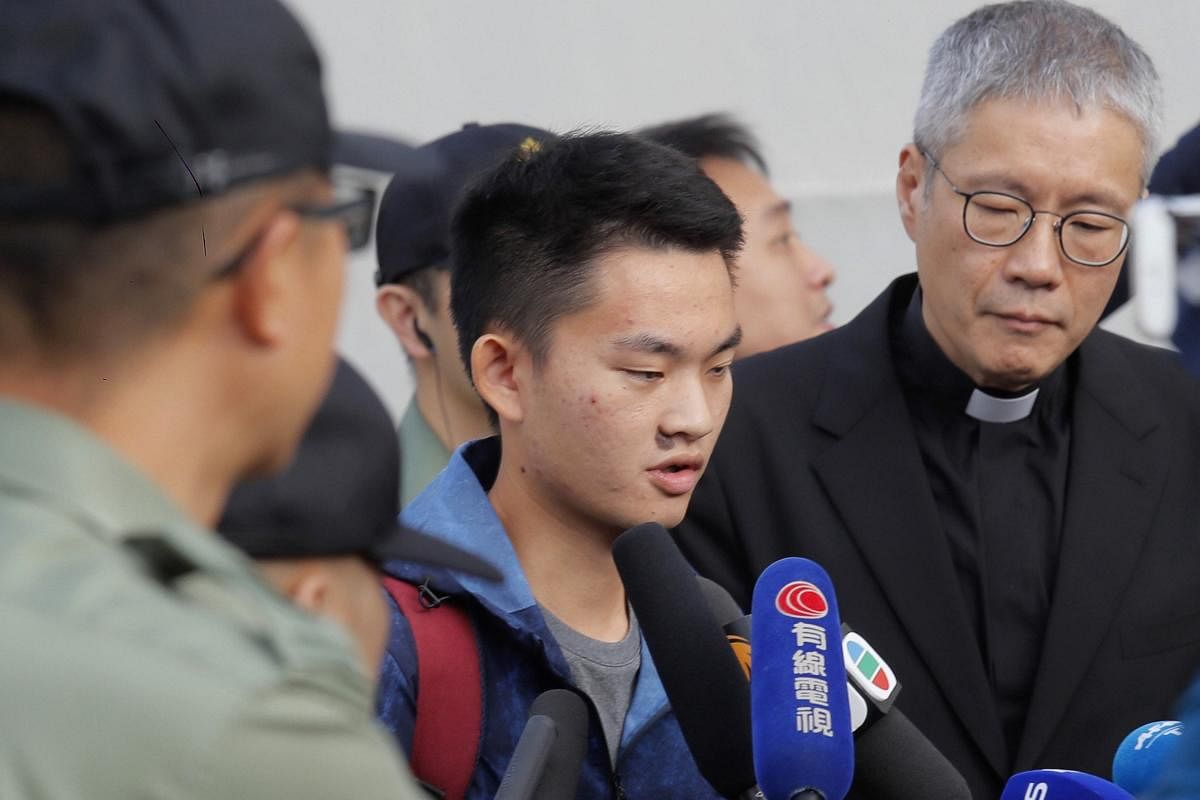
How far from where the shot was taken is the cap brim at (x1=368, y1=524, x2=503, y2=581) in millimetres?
1505

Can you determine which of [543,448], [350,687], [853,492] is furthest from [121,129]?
[853,492]

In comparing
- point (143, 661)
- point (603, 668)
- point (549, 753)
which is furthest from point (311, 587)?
point (603, 668)

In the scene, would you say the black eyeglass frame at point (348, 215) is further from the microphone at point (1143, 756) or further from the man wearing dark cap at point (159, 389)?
the microphone at point (1143, 756)

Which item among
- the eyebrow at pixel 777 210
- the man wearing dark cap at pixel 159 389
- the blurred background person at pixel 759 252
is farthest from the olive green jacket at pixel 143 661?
the eyebrow at pixel 777 210

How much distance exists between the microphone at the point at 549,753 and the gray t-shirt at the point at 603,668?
13.2 inches

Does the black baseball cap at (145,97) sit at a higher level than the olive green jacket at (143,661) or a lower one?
higher

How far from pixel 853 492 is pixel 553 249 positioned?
72 centimetres

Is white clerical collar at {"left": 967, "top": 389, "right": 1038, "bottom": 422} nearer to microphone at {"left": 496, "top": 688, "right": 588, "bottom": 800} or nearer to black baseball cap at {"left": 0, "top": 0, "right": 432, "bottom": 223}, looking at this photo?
microphone at {"left": 496, "top": 688, "right": 588, "bottom": 800}

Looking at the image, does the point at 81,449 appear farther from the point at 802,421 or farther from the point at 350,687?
the point at 802,421

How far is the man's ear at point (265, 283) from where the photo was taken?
112 centimetres

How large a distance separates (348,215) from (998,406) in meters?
1.88

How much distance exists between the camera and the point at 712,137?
3916 mm

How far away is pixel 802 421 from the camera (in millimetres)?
2861

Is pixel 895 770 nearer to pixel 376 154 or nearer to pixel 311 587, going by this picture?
pixel 311 587
